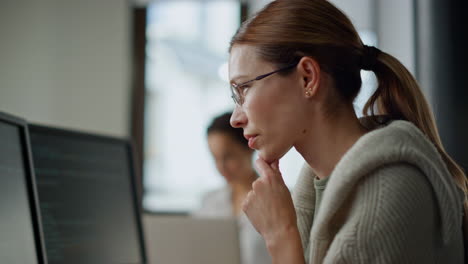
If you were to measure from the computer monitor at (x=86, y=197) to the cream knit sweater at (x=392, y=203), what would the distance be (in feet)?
1.83

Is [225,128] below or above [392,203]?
below

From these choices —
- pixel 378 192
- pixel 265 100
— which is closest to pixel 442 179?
pixel 378 192

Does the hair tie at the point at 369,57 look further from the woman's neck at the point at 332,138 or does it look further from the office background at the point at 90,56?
the office background at the point at 90,56

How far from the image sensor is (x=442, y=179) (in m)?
0.90

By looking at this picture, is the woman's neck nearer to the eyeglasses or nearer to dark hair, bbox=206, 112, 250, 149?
the eyeglasses

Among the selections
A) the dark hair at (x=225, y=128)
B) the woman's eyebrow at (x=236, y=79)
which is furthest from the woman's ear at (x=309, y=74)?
the dark hair at (x=225, y=128)

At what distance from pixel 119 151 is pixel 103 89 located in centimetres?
236

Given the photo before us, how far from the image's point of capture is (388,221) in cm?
87

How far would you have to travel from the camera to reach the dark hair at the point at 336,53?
1.03 meters

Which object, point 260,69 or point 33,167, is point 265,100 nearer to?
point 260,69

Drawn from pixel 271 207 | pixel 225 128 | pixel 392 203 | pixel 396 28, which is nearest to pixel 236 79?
pixel 271 207

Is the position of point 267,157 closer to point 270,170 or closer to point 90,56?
point 270,170

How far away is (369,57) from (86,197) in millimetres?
710

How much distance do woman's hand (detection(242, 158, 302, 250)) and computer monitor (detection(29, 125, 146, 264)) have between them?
0.39 m
